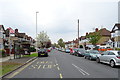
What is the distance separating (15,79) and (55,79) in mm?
2195

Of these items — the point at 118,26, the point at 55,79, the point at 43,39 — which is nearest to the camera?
the point at 55,79

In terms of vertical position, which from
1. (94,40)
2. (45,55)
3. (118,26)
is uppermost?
(118,26)

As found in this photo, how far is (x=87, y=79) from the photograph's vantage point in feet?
26.3

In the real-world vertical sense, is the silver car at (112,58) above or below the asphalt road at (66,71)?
above

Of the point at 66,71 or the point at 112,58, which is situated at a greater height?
the point at 112,58

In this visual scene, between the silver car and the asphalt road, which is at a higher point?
the silver car

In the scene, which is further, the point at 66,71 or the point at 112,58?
the point at 112,58

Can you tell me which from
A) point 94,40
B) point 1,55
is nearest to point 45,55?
point 1,55

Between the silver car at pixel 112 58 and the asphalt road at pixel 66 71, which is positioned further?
the silver car at pixel 112 58

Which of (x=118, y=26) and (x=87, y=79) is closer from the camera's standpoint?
(x=87, y=79)

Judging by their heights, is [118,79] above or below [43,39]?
below

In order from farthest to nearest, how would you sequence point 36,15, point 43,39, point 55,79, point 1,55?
1. point 43,39
2. point 36,15
3. point 1,55
4. point 55,79

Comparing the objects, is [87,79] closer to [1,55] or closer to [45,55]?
[1,55]

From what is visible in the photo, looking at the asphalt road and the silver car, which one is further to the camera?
the silver car
